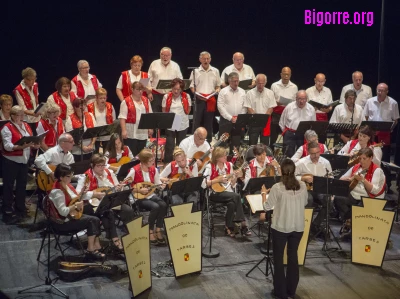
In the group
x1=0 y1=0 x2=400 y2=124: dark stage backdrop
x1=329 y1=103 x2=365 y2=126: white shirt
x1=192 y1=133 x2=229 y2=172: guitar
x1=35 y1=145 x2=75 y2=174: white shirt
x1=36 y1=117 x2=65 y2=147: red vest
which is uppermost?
x1=0 y1=0 x2=400 y2=124: dark stage backdrop

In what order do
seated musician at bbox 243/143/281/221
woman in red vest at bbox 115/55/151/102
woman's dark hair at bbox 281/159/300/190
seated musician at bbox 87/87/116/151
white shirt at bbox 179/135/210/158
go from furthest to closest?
woman in red vest at bbox 115/55/151/102 → seated musician at bbox 87/87/116/151 → white shirt at bbox 179/135/210/158 → seated musician at bbox 243/143/281/221 → woman's dark hair at bbox 281/159/300/190

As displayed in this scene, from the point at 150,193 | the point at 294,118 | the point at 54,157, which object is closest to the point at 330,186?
the point at 150,193

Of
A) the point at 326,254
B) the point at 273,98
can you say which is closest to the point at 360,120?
the point at 273,98

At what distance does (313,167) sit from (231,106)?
261 cm

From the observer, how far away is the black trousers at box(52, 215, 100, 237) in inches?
333

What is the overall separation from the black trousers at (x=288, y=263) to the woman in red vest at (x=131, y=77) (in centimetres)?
515

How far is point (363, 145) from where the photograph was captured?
10742 millimetres

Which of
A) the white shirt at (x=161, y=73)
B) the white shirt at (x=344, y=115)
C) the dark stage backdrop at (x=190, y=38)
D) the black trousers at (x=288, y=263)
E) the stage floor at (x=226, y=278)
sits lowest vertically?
the stage floor at (x=226, y=278)

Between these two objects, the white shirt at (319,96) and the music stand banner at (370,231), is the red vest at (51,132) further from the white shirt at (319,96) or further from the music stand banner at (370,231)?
the white shirt at (319,96)

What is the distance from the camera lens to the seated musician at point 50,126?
1018cm

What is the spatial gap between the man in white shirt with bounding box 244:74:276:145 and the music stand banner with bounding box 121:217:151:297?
493cm

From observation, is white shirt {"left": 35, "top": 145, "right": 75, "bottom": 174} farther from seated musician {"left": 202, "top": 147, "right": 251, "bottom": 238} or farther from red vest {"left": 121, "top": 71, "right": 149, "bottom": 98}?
red vest {"left": 121, "top": 71, "right": 149, "bottom": 98}

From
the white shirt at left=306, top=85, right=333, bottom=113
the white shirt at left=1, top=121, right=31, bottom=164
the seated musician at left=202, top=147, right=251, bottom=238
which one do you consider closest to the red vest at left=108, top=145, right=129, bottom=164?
the white shirt at left=1, top=121, right=31, bottom=164

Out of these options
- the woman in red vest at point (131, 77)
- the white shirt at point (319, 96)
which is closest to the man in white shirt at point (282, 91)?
the white shirt at point (319, 96)
